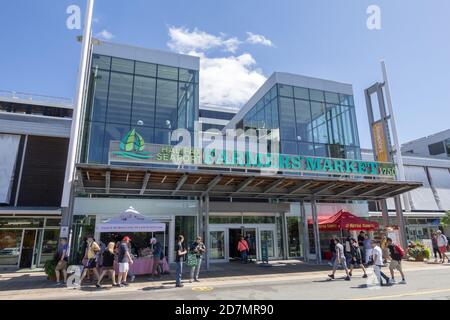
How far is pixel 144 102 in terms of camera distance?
63.4 feet

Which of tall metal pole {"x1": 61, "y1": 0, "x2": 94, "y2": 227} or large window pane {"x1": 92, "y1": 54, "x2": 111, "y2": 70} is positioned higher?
large window pane {"x1": 92, "y1": 54, "x2": 111, "y2": 70}

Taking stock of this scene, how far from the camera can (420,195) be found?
88.2 ft

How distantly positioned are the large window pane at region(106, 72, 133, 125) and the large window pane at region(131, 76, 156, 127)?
37 centimetres

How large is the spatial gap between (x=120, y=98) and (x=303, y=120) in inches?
529

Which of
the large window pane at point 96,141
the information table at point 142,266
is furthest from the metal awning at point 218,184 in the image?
the information table at point 142,266

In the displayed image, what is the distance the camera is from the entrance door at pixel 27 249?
1639 cm

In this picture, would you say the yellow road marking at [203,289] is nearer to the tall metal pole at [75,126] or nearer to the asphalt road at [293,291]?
the asphalt road at [293,291]

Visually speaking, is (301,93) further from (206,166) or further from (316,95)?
(206,166)

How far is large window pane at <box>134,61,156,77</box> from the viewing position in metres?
20.0

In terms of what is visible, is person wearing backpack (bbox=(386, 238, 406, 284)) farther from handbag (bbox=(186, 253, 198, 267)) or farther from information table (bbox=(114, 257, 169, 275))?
information table (bbox=(114, 257, 169, 275))

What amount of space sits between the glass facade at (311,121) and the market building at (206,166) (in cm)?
8

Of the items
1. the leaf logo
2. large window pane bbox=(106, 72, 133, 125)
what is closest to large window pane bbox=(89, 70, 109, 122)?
large window pane bbox=(106, 72, 133, 125)

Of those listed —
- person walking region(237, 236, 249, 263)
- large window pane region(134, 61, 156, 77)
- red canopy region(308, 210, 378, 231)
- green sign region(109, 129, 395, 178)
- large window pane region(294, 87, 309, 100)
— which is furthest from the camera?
large window pane region(294, 87, 309, 100)
